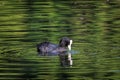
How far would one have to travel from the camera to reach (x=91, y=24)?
25.9 m

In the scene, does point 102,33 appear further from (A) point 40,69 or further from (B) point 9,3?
(B) point 9,3

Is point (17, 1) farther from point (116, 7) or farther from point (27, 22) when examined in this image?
point (27, 22)

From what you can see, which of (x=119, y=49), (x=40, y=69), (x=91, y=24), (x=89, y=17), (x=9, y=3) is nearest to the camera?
(x=40, y=69)

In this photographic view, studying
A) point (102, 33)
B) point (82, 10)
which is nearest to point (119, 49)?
point (102, 33)

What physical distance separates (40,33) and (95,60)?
5269 mm

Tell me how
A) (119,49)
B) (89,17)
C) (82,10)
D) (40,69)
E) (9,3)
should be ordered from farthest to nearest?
(9,3)
(82,10)
(89,17)
(119,49)
(40,69)

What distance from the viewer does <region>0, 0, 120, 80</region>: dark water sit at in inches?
663

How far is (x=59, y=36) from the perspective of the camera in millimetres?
22688

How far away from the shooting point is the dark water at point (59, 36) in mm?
16844

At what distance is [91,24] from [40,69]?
29.6 feet

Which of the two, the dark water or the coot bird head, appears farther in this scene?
the coot bird head

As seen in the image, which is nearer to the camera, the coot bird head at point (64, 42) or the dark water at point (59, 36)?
the dark water at point (59, 36)

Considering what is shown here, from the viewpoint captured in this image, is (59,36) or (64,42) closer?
(64,42)

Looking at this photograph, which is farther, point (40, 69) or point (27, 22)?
point (27, 22)
